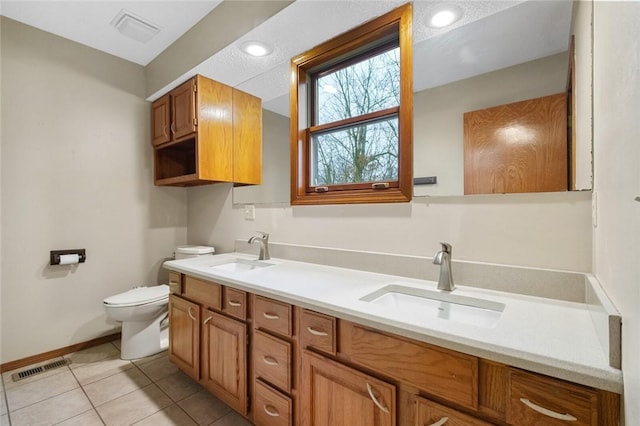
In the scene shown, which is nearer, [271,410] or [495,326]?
[495,326]

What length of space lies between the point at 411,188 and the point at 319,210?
605mm

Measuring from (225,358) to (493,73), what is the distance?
1.91 m

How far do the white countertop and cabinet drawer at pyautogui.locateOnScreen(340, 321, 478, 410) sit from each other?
0.04 metres

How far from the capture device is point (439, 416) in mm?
802

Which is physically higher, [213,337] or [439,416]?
[439,416]

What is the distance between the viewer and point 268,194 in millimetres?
2135

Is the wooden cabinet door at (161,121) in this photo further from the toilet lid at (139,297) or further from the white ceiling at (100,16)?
the toilet lid at (139,297)

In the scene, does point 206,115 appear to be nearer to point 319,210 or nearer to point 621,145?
point 319,210

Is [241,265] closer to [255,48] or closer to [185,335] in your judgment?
[185,335]

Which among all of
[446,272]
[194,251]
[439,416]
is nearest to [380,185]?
[446,272]

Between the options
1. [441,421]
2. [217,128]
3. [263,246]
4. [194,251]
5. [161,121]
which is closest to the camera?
[441,421]

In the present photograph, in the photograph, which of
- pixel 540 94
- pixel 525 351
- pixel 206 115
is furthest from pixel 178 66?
pixel 525 351

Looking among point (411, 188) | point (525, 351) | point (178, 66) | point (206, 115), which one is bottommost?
point (525, 351)

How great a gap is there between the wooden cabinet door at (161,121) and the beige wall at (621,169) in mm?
2743
